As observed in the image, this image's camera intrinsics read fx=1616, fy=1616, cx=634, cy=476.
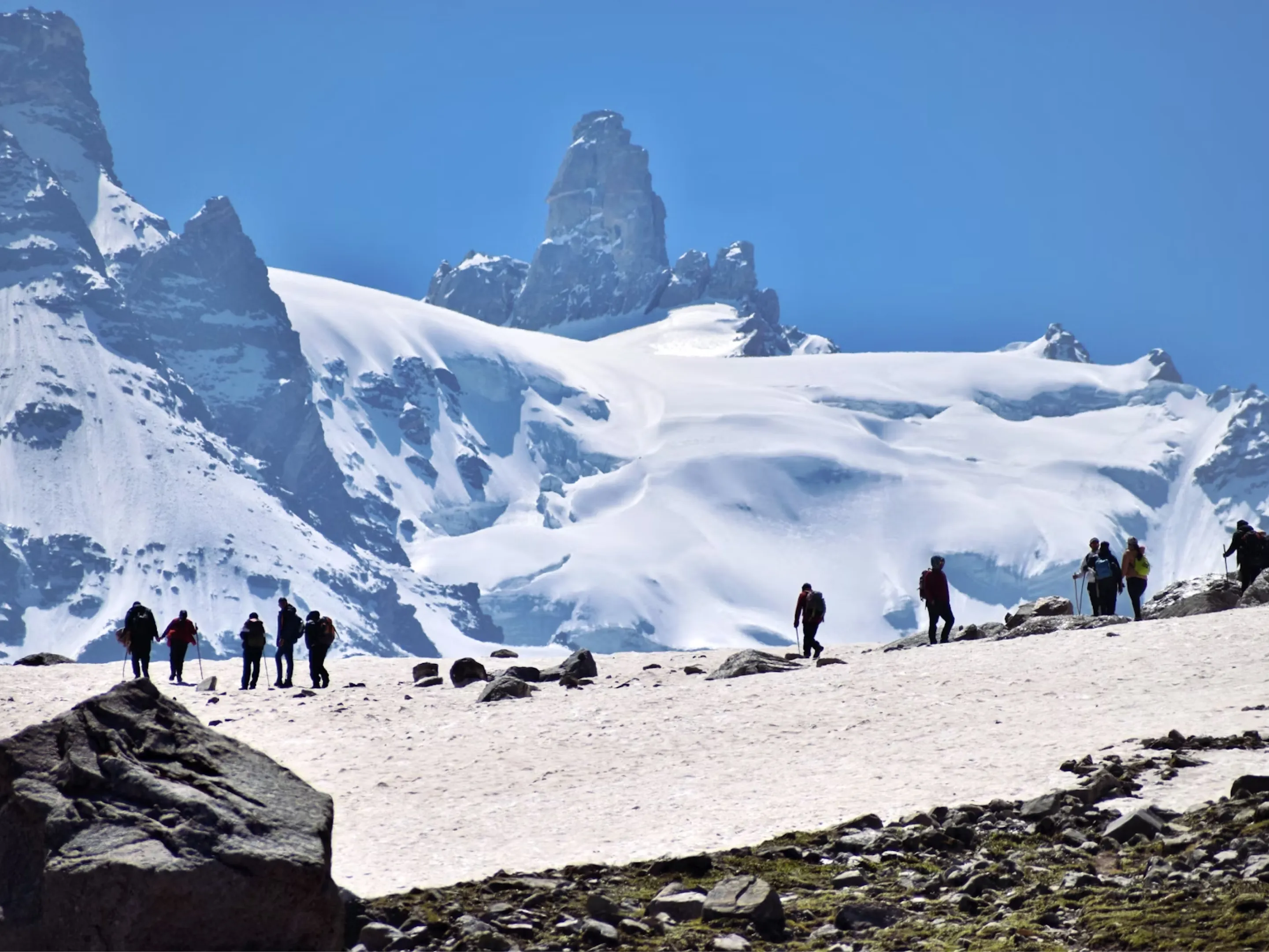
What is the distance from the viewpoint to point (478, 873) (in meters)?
16.1

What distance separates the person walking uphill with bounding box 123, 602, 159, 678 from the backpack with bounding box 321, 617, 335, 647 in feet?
11.0

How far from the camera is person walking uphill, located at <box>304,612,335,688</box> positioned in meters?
33.5

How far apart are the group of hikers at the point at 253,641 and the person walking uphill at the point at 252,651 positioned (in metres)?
0.01

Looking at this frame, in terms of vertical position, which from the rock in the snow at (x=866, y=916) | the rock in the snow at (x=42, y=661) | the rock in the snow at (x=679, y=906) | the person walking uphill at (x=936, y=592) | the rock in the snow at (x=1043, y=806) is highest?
the rock in the snow at (x=42, y=661)

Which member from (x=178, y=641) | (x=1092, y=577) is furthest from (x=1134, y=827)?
(x=178, y=641)

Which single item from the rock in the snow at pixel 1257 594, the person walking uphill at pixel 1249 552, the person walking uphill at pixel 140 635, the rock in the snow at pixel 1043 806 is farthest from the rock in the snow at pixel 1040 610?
the rock in the snow at pixel 1043 806

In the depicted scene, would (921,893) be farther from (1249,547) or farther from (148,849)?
(1249,547)

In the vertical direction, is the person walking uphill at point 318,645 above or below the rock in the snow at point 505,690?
above

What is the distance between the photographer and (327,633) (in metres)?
34.5

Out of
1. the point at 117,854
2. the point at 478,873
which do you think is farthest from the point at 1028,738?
the point at 117,854

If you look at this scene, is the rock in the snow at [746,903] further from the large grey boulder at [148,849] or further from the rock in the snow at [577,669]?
the rock in the snow at [577,669]

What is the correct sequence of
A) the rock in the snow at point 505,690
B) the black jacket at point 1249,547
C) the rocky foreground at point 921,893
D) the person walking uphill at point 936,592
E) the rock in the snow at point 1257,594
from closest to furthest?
the rocky foreground at point 921,893
the rock in the snow at point 505,690
the person walking uphill at point 936,592
the rock in the snow at point 1257,594
the black jacket at point 1249,547

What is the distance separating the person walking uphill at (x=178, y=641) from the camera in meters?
34.8

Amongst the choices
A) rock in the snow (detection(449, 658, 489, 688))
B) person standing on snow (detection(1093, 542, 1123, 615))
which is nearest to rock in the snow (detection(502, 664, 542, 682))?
rock in the snow (detection(449, 658, 489, 688))
